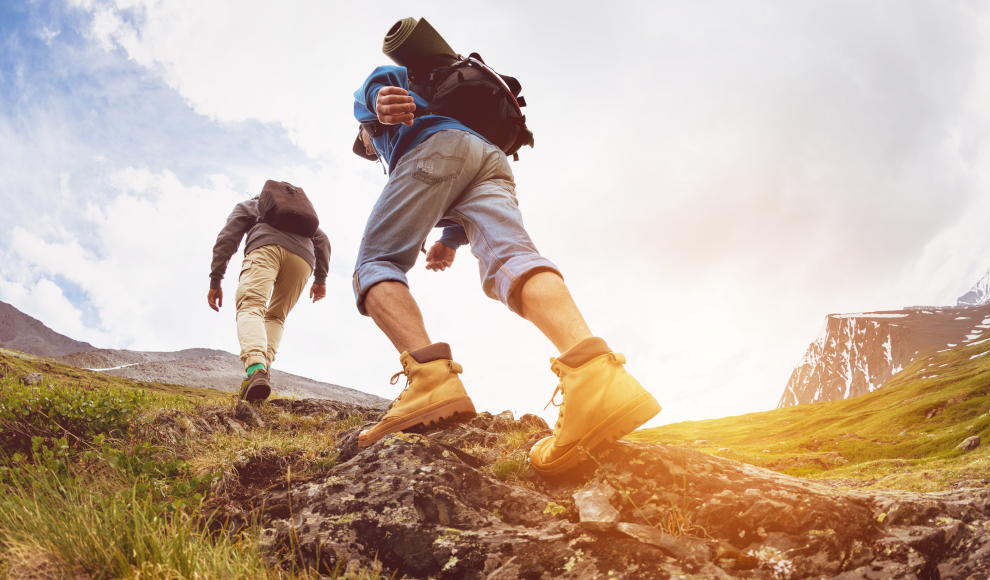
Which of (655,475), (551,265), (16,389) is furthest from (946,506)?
(16,389)

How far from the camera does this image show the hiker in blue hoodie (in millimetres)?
2123

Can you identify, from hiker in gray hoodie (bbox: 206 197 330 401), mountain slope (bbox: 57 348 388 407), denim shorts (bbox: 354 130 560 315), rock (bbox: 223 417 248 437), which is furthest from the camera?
mountain slope (bbox: 57 348 388 407)

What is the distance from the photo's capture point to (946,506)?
149 centimetres

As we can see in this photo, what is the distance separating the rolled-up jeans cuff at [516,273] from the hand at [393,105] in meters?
1.15

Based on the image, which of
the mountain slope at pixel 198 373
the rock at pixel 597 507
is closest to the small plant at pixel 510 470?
the rock at pixel 597 507

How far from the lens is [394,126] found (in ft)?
9.88

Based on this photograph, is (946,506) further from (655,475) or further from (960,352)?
(960,352)

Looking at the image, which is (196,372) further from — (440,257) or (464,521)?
(464,521)

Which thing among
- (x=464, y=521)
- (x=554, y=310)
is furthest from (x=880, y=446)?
(x=464, y=521)

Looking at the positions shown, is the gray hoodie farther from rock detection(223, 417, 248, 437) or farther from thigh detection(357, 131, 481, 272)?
thigh detection(357, 131, 481, 272)

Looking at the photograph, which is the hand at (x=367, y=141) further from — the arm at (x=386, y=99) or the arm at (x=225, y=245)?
the arm at (x=225, y=245)

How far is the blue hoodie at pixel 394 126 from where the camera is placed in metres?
2.91

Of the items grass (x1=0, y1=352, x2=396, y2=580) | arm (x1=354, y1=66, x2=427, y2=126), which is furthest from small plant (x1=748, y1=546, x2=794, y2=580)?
arm (x1=354, y1=66, x2=427, y2=126)

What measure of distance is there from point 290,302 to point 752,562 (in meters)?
6.36
